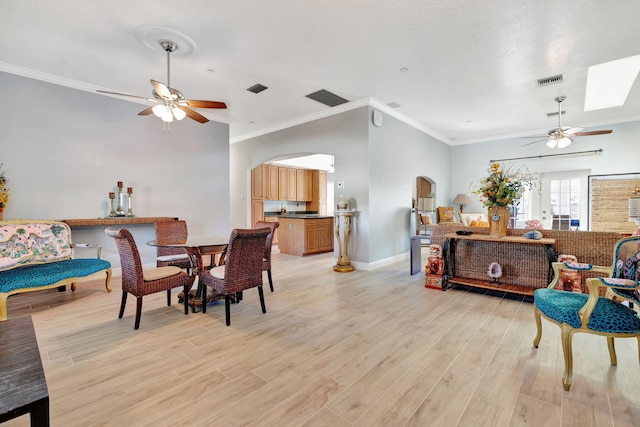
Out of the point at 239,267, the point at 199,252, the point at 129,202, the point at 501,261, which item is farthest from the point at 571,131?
the point at 129,202

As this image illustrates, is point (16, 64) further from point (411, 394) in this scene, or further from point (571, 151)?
point (571, 151)

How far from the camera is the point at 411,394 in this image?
176 cm

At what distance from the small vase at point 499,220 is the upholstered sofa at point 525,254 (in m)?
0.21

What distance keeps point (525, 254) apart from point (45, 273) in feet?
18.3

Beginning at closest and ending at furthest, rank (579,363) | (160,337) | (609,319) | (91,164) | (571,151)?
(609,319) → (579,363) → (160,337) → (91,164) → (571,151)

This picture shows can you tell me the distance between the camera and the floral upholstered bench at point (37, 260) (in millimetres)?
2956

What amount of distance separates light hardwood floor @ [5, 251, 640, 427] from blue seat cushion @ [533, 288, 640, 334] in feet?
1.32

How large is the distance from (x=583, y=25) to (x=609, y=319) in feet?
9.65

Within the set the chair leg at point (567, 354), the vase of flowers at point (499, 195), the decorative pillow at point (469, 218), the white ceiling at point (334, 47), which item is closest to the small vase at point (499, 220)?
the vase of flowers at point (499, 195)

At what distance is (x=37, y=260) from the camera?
11.3 feet

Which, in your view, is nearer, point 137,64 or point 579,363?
point 579,363

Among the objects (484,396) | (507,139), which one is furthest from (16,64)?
(507,139)

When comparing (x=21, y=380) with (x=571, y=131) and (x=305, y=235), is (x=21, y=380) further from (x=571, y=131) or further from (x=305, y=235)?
(x=571, y=131)

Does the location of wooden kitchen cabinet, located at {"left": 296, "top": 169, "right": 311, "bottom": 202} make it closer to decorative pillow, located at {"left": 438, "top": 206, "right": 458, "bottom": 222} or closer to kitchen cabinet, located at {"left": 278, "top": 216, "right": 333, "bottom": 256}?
kitchen cabinet, located at {"left": 278, "top": 216, "right": 333, "bottom": 256}
